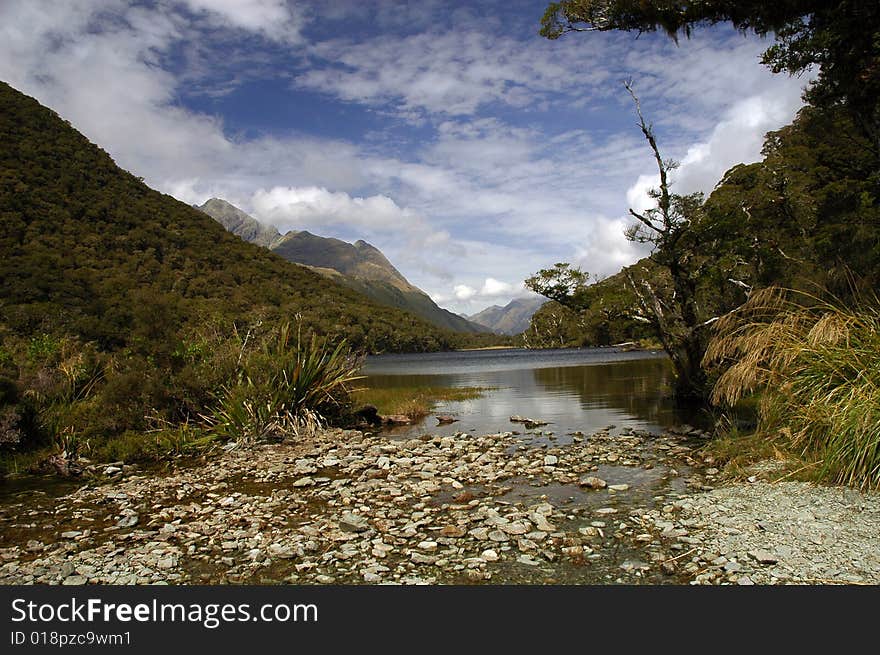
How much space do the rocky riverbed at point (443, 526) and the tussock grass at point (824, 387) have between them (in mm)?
646

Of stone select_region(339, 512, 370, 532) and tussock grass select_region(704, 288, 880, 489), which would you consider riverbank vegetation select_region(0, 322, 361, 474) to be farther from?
tussock grass select_region(704, 288, 880, 489)

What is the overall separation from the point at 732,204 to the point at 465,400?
50.8ft

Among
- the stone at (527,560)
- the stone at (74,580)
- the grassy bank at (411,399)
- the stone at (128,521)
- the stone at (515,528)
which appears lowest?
the grassy bank at (411,399)

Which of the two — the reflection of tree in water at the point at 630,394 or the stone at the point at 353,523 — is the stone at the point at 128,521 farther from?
the reflection of tree in water at the point at 630,394

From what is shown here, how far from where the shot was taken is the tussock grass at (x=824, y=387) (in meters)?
7.14

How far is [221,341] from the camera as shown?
55.4 ft

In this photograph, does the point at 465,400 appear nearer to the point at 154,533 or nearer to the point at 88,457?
the point at 88,457

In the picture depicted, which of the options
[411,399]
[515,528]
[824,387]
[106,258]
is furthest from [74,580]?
[106,258]

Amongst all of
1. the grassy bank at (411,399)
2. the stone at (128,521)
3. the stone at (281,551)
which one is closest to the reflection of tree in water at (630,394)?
the grassy bank at (411,399)

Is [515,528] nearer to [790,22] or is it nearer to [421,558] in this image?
[421,558]

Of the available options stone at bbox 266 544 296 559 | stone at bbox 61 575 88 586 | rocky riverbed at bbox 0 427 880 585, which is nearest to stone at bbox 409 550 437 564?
rocky riverbed at bbox 0 427 880 585

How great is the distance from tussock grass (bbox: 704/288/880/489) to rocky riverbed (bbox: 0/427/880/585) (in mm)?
646

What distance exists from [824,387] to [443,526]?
6.42 metres

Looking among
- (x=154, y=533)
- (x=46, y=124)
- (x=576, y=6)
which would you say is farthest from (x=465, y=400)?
(x=46, y=124)
